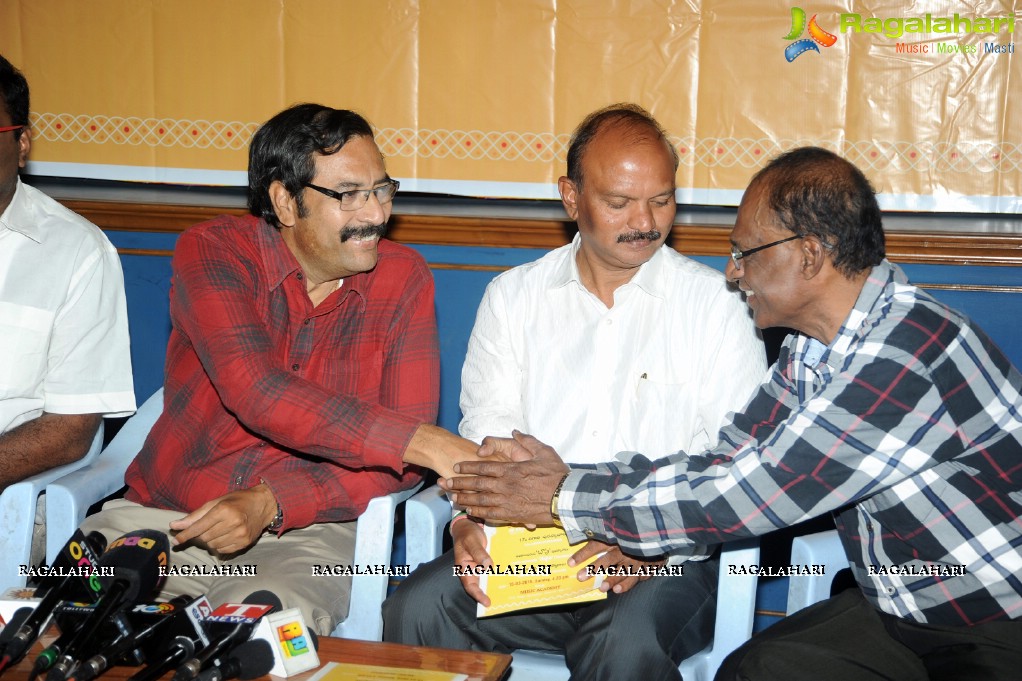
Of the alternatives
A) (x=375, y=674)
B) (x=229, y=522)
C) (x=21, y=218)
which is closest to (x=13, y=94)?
(x=21, y=218)

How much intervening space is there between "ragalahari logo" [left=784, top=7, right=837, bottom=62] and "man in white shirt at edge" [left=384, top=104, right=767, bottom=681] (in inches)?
37.9

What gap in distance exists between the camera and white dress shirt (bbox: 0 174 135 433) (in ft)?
9.20

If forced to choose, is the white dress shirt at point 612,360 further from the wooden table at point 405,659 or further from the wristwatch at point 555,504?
the wooden table at point 405,659

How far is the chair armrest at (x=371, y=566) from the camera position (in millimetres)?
2561

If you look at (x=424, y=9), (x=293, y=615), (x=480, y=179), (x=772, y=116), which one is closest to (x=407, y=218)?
(x=480, y=179)

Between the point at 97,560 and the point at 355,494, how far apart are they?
36.5 inches

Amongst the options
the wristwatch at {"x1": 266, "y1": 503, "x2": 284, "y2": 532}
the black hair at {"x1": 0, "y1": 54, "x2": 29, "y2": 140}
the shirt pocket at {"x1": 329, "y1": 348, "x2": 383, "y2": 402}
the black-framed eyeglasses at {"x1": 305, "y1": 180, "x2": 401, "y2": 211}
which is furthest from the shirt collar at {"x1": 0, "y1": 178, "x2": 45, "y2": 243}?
the wristwatch at {"x1": 266, "y1": 503, "x2": 284, "y2": 532}

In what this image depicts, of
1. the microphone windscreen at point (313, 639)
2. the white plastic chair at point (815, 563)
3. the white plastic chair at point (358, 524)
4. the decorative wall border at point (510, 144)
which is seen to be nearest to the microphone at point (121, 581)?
the microphone windscreen at point (313, 639)

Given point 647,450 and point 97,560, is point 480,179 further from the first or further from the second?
point 97,560

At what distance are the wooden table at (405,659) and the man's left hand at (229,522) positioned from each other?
0.47m

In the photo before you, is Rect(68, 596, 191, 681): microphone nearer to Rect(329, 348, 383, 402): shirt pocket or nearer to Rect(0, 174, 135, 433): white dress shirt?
Rect(329, 348, 383, 402): shirt pocket

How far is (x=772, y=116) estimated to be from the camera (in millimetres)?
3447

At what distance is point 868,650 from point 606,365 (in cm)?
99

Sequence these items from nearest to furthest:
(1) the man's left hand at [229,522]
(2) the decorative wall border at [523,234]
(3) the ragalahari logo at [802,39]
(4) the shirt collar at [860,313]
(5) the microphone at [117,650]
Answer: (5) the microphone at [117,650], (4) the shirt collar at [860,313], (1) the man's left hand at [229,522], (2) the decorative wall border at [523,234], (3) the ragalahari logo at [802,39]
